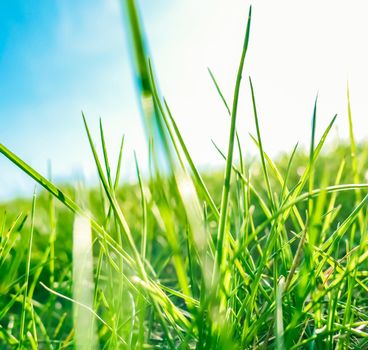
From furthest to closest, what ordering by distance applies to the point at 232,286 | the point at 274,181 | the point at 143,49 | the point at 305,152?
the point at 305,152
the point at 274,181
the point at 232,286
the point at 143,49

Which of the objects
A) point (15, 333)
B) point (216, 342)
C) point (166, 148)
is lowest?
point (15, 333)

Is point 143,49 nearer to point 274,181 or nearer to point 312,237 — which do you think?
point 312,237

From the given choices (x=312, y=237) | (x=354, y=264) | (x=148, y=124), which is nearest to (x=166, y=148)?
(x=148, y=124)

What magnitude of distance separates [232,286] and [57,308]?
0.55 meters

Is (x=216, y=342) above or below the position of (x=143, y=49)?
below

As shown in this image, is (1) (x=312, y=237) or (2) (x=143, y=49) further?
(1) (x=312, y=237)

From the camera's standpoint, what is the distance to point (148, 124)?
0.73ft

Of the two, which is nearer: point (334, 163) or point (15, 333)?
point (15, 333)

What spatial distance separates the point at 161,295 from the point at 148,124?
0.24 meters

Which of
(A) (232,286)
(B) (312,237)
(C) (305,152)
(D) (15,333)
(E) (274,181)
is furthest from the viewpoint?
(C) (305,152)

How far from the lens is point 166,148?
0.73ft

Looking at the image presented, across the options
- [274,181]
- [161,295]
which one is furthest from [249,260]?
[274,181]

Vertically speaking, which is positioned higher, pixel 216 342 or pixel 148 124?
pixel 148 124

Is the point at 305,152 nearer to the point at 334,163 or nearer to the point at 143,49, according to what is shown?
the point at 334,163
